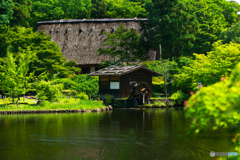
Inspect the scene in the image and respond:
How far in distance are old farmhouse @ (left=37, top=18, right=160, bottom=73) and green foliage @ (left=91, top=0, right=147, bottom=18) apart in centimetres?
717

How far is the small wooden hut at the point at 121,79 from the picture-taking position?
34750 mm

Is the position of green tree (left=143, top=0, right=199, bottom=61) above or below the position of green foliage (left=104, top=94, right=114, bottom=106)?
above

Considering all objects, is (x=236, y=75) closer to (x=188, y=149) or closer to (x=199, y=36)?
(x=188, y=149)

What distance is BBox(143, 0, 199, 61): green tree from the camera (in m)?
38.5

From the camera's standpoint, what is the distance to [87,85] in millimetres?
35188

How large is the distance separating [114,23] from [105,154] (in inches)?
1679

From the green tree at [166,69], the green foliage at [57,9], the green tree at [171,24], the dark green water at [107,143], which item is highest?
the green foliage at [57,9]

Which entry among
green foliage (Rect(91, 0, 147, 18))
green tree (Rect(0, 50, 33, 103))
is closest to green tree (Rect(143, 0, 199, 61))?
green foliage (Rect(91, 0, 147, 18))

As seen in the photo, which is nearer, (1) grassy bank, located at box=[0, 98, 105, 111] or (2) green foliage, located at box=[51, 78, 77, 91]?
(1) grassy bank, located at box=[0, 98, 105, 111]

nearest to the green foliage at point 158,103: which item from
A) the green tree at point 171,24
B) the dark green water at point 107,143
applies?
the green tree at point 171,24

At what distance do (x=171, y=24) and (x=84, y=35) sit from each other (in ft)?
58.0

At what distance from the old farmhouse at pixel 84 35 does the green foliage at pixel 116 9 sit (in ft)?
23.5

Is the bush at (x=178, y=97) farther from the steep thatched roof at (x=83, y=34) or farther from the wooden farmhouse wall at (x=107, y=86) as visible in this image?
the steep thatched roof at (x=83, y=34)

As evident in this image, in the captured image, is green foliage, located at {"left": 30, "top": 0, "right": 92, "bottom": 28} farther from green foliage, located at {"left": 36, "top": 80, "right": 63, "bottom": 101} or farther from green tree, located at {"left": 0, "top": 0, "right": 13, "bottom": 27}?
green foliage, located at {"left": 36, "top": 80, "right": 63, "bottom": 101}
